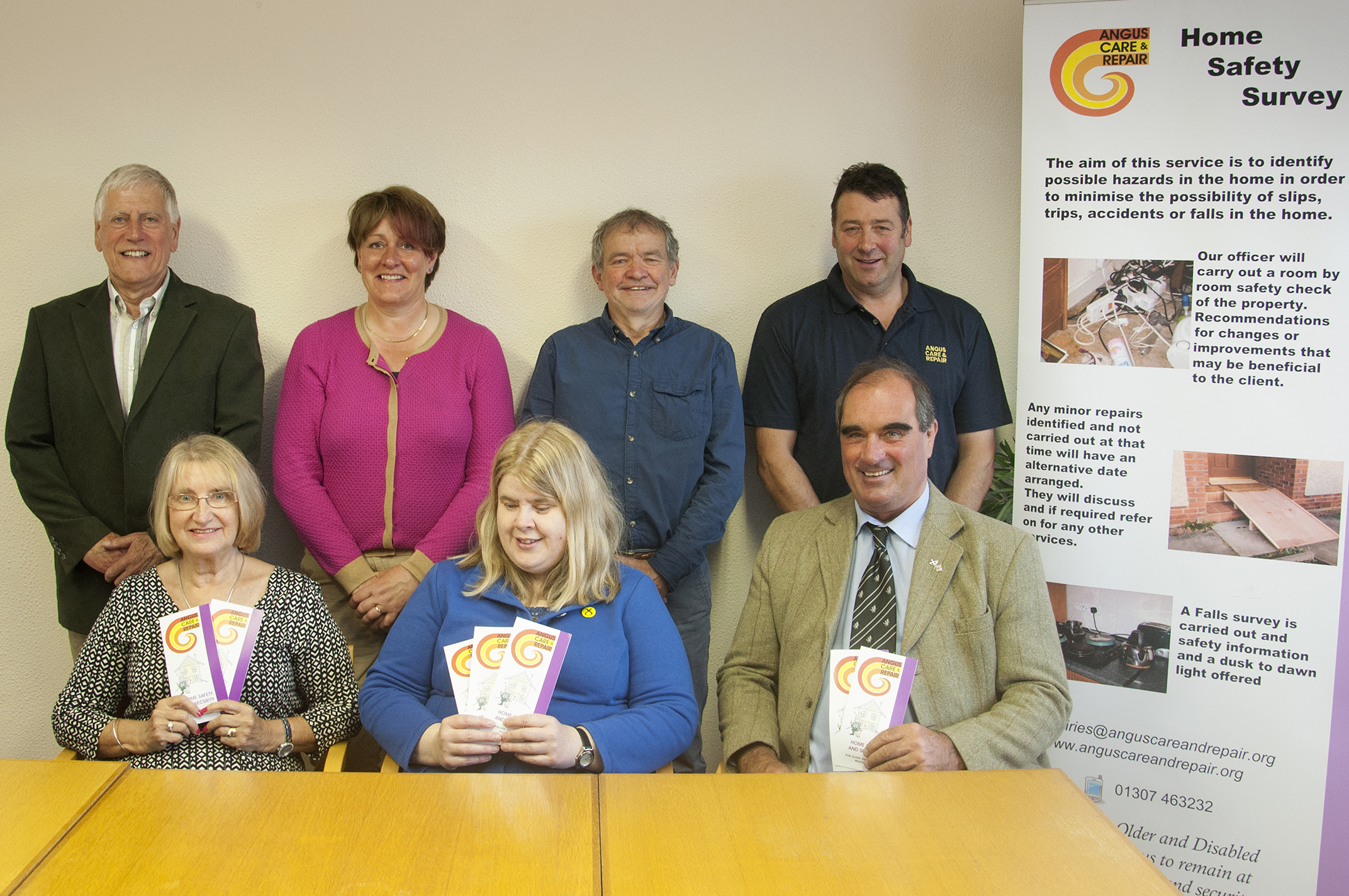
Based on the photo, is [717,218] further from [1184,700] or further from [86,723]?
[86,723]

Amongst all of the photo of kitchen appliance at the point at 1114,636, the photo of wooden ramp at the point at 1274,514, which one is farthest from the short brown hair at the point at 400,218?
the photo of wooden ramp at the point at 1274,514

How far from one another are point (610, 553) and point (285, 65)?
2435 mm

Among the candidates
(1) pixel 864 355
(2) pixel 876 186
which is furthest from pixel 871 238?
(1) pixel 864 355

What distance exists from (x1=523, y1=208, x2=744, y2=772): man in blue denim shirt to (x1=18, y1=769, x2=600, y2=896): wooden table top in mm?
1435

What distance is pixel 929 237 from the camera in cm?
375

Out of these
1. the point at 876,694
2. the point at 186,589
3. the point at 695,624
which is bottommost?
the point at 695,624

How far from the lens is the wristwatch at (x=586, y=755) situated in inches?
82.5

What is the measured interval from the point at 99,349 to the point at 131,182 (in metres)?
0.54

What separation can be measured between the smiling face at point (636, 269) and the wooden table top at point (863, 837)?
1.78m

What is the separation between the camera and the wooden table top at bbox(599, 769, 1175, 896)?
1.53 m

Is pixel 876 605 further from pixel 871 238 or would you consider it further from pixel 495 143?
pixel 495 143

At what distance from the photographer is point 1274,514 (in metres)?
2.91

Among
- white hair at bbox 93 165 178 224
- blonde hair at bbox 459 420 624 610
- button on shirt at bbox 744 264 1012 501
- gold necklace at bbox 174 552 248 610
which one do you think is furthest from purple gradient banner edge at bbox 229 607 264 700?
button on shirt at bbox 744 264 1012 501

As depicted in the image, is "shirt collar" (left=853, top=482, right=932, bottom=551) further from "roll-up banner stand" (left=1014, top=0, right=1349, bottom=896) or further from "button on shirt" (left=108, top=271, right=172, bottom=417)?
"button on shirt" (left=108, top=271, right=172, bottom=417)
